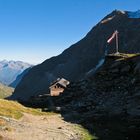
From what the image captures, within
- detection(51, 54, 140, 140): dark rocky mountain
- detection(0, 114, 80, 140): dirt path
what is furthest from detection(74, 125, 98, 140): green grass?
detection(51, 54, 140, 140): dark rocky mountain

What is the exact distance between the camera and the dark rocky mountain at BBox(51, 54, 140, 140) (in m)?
55.6

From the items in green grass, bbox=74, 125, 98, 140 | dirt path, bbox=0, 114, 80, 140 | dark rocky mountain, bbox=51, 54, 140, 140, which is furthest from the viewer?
dark rocky mountain, bbox=51, 54, 140, 140

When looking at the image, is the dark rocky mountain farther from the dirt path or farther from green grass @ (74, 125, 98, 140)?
the dirt path

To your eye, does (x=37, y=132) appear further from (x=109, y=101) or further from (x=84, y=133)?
(x=109, y=101)

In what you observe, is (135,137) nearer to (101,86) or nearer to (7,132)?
(7,132)

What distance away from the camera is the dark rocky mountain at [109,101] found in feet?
182

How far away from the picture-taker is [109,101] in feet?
243

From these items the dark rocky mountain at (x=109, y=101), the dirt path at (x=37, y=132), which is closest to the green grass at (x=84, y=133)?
the dirt path at (x=37, y=132)

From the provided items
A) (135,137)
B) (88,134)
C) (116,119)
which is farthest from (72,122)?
(135,137)

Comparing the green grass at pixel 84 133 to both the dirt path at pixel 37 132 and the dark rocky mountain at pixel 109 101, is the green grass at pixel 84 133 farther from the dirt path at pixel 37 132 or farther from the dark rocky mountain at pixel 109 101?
the dark rocky mountain at pixel 109 101

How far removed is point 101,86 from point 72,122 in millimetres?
21582

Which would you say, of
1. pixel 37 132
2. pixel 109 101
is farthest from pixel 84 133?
pixel 109 101

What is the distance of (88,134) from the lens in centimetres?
5309

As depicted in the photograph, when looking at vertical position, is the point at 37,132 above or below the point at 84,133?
above
